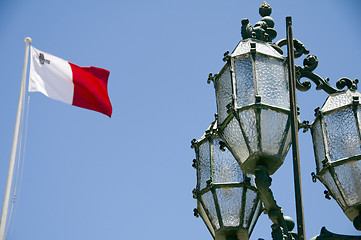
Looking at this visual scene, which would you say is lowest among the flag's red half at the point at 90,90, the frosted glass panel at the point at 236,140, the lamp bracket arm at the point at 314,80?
the frosted glass panel at the point at 236,140

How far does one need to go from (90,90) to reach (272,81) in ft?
12.4

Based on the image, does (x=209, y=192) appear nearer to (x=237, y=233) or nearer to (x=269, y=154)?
(x=237, y=233)

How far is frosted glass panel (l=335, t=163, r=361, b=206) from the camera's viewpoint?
6.96 m

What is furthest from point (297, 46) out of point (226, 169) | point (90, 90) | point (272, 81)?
point (90, 90)

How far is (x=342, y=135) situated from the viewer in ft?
23.5

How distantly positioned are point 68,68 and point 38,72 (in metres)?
0.52

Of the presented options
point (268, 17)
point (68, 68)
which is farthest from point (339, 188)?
point (68, 68)

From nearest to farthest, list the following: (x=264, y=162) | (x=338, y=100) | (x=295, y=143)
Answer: (x=295, y=143), (x=264, y=162), (x=338, y=100)

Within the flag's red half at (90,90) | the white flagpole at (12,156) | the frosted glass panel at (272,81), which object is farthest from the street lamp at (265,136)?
the flag's red half at (90,90)

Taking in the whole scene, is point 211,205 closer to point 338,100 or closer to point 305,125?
point 305,125

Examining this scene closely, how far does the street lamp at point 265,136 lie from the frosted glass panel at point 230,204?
0.04 ft

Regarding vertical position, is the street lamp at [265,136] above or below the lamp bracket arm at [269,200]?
above

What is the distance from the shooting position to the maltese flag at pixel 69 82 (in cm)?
946

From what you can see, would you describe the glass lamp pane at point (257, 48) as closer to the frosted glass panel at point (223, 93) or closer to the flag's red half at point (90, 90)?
the frosted glass panel at point (223, 93)
